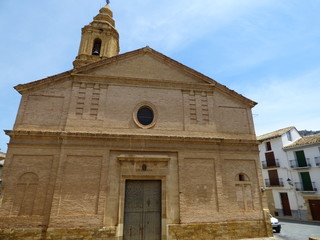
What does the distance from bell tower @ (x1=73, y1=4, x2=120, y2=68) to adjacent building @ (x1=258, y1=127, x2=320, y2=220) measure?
59.2 ft

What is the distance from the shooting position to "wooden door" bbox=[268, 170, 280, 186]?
22.7 meters

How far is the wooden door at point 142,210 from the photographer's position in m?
8.85

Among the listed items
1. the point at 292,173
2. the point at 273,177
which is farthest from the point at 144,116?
the point at 273,177

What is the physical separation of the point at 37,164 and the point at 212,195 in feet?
26.7

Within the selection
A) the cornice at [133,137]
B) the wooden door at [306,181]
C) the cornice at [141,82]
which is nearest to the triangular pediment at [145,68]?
the cornice at [141,82]

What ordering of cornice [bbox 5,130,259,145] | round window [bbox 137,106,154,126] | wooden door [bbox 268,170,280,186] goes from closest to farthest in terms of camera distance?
cornice [bbox 5,130,259,145]
round window [bbox 137,106,154,126]
wooden door [bbox 268,170,280,186]

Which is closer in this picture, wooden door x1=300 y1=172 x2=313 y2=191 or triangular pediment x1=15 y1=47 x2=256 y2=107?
triangular pediment x1=15 y1=47 x2=256 y2=107

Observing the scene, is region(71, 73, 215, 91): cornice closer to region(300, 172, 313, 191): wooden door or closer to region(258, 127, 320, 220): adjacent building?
region(258, 127, 320, 220): adjacent building

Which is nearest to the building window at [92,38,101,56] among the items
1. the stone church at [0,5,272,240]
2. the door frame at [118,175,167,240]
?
the stone church at [0,5,272,240]

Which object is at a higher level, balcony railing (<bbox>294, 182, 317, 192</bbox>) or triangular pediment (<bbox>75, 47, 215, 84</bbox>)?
triangular pediment (<bbox>75, 47, 215, 84</bbox>)

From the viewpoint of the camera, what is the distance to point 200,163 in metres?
10.1

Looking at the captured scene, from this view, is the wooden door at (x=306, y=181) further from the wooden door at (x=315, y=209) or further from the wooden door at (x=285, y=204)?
the wooden door at (x=285, y=204)

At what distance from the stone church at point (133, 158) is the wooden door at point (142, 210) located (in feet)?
0.14

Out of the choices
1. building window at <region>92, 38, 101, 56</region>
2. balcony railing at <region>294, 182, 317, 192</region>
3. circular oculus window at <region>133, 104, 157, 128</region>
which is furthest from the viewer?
balcony railing at <region>294, 182, 317, 192</region>
